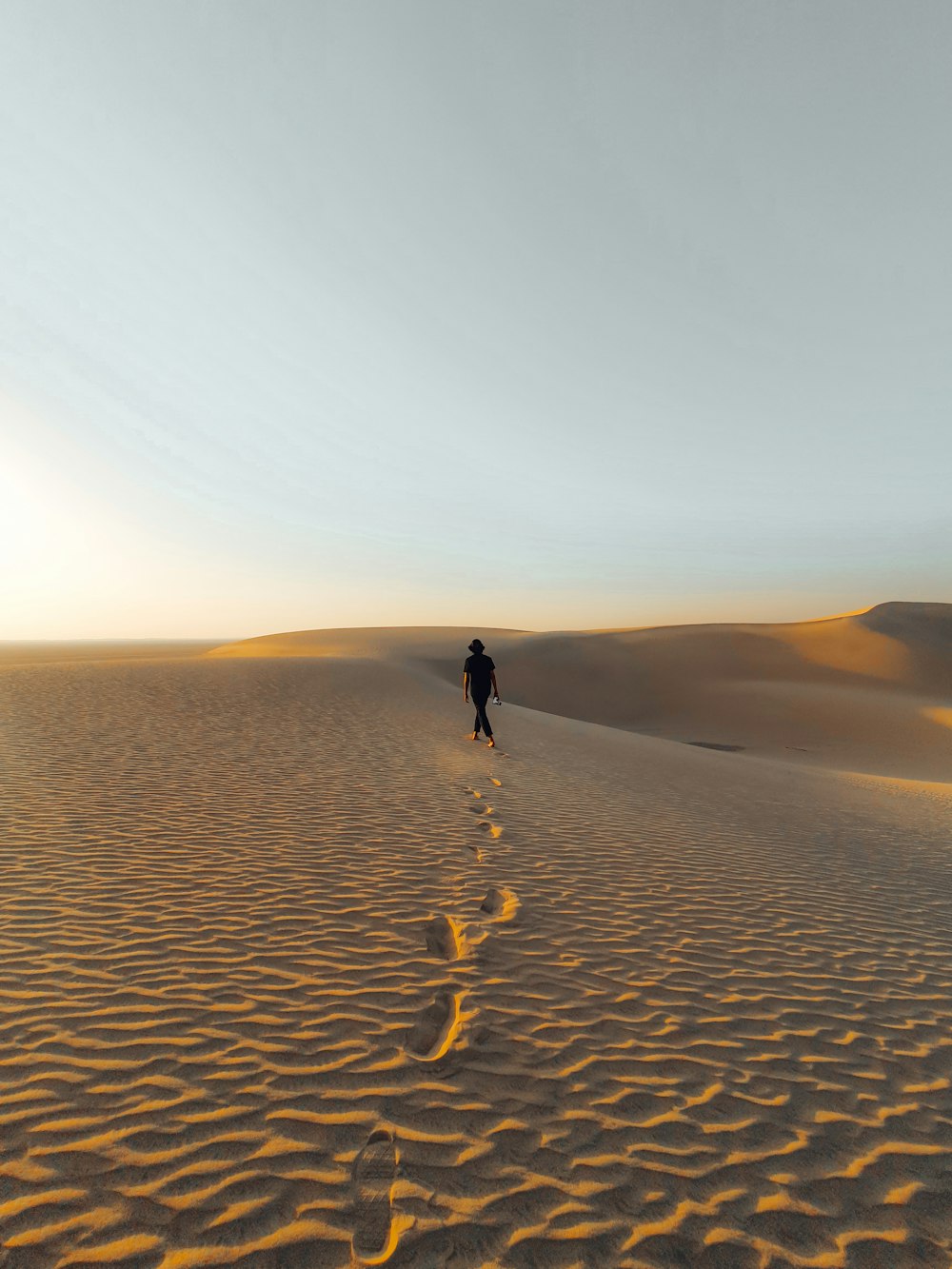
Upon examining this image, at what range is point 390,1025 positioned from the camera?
14.4ft

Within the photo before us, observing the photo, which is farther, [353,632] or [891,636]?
[353,632]

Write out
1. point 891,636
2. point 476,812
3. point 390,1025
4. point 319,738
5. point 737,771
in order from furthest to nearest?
point 891,636
point 737,771
point 319,738
point 476,812
point 390,1025

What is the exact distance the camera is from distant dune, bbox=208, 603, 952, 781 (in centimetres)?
2869

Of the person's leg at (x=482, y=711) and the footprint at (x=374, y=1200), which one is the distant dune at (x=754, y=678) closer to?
the person's leg at (x=482, y=711)

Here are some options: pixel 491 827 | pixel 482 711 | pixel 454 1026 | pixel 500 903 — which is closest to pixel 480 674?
pixel 482 711

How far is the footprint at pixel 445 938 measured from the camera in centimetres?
550

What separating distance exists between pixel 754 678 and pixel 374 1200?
147 ft

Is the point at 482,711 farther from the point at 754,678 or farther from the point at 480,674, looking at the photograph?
the point at 754,678

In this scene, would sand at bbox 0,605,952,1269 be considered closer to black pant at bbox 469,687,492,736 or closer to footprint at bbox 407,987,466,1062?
footprint at bbox 407,987,466,1062

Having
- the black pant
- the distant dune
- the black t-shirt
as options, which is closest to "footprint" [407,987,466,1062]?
the black pant

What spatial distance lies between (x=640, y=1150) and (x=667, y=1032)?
1255 mm

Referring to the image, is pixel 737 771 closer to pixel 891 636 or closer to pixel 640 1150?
pixel 640 1150

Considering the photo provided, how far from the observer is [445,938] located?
578cm

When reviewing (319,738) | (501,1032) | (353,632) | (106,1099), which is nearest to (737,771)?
(319,738)
